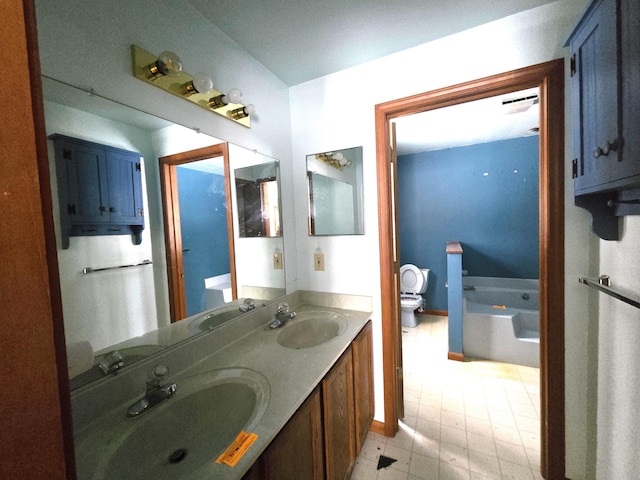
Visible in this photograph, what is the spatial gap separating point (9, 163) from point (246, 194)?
4.13 feet

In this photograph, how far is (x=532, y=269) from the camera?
3125 millimetres

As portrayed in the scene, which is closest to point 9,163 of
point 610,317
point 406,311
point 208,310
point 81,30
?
point 81,30

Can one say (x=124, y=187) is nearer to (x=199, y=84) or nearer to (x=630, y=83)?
(x=199, y=84)

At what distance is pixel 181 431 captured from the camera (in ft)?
2.72

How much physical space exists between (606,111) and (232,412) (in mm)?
1699

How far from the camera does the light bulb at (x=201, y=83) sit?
43.2 inches

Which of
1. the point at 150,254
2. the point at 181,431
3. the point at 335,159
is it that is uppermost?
the point at 335,159

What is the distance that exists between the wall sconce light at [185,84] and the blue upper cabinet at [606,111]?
4.75ft

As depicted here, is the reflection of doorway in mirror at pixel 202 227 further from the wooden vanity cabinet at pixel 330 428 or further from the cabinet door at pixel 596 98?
the cabinet door at pixel 596 98

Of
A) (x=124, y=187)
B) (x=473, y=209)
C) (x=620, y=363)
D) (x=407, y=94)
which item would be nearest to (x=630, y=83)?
(x=407, y=94)

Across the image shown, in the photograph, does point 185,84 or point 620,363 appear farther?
point 185,84

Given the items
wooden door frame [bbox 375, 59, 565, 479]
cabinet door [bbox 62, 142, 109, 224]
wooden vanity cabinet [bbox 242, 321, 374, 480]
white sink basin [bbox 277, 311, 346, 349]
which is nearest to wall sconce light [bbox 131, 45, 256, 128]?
cabinet door [bbox 62, 142, 109, 224]

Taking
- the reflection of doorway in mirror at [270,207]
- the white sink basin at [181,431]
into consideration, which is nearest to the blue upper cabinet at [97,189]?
the white sink basin at [181,431]

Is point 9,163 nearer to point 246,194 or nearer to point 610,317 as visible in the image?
point 246,194
